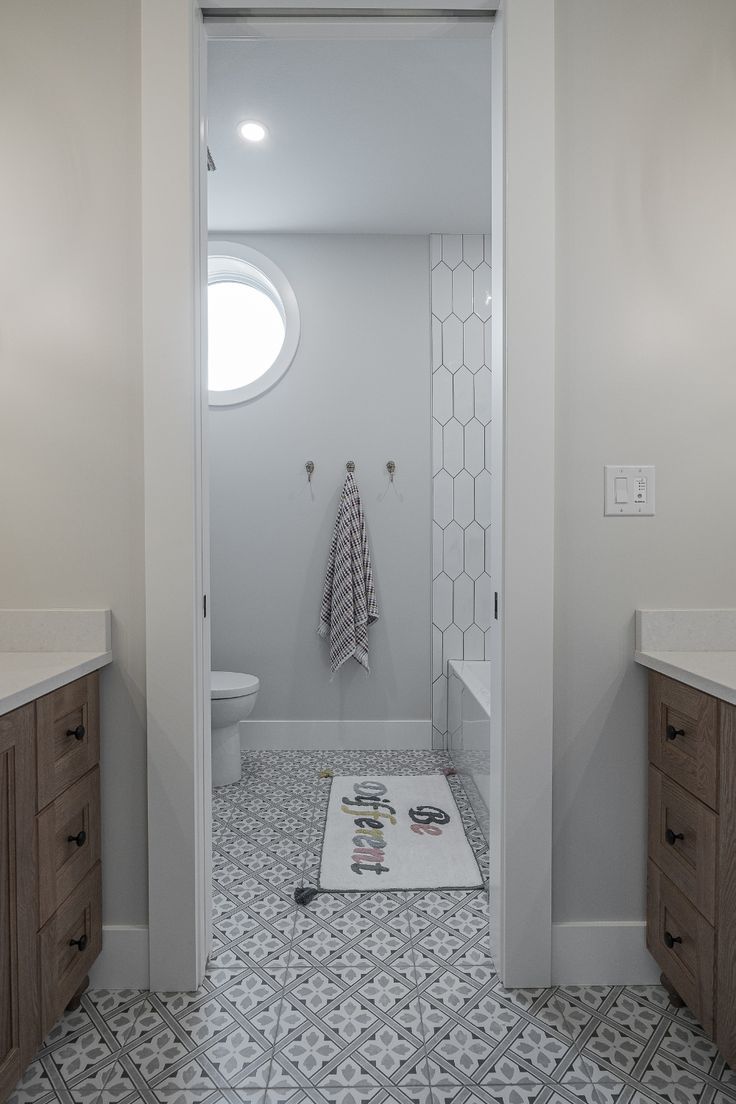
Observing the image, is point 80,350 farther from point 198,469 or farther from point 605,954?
point 605,954

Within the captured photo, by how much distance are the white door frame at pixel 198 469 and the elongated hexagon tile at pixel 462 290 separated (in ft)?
5.44

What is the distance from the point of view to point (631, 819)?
1546mm

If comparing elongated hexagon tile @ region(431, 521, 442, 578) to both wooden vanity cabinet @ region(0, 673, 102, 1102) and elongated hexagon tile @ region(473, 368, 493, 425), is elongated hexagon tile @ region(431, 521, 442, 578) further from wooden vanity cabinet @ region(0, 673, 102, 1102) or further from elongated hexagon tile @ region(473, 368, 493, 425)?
wooden vanity cabinet @ region(0, 673, 102, 1102)

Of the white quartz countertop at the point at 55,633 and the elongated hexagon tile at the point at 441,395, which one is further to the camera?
the elongated hexagon tile at the point at 441,395

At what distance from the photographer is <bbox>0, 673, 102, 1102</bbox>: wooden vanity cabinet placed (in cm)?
110

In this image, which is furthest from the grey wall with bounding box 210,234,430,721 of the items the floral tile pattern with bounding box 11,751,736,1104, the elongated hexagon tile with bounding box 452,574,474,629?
the floral tile pattern with bounding box 11,751,736,1104

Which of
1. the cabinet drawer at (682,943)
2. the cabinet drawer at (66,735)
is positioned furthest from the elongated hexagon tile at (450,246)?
the cabinet drawer at (682,943)

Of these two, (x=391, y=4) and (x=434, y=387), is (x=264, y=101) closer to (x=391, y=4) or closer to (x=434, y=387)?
(x=391, y=4)

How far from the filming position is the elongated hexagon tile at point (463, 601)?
323 cm

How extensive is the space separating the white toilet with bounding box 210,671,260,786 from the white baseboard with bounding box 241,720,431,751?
385 mm

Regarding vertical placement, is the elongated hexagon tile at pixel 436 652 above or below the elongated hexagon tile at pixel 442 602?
below

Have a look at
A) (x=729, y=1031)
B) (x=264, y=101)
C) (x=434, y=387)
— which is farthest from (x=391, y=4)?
(x=729, y=1031)

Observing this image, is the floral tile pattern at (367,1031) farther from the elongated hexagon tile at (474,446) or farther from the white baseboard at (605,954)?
the elongated hexagon tile at (474,446)

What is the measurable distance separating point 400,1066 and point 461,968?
1.10 feet
